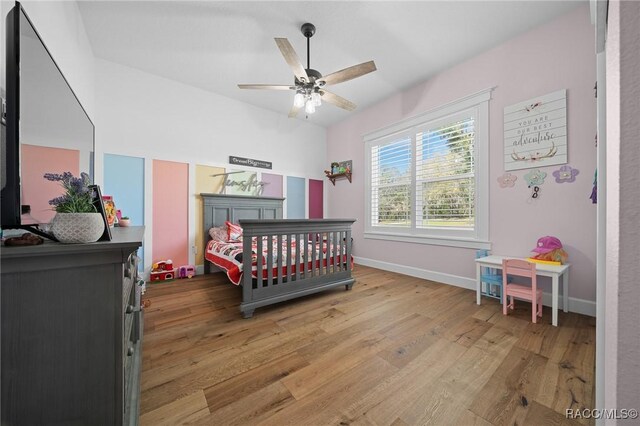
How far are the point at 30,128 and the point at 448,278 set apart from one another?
3.69 m

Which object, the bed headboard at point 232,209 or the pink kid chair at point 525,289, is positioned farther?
the bed headboard at point 232,209

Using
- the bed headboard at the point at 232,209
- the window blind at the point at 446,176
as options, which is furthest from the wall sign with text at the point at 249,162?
the window blind at the point at 446,176

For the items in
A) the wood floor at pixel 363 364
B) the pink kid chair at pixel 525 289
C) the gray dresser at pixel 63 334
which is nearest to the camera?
the gray dresser at pixel 63 334

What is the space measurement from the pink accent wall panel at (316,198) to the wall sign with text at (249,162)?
1.03 m

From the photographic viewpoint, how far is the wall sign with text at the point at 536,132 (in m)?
→ 2.17

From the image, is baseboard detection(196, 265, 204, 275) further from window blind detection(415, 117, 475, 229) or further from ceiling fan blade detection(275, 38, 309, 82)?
window blind detection(415, 117, 475, 229)

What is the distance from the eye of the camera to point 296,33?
236cm

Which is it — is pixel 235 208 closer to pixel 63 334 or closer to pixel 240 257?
pixel 240 257

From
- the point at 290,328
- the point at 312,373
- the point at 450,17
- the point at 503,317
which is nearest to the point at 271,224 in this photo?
the point at 290,328

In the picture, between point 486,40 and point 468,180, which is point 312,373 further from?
point 486,40

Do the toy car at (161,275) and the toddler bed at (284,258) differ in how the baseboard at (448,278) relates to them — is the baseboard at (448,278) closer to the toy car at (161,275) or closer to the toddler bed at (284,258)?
the toddler bed at (284,258)

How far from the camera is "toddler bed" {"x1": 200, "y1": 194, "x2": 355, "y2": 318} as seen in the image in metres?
2.06

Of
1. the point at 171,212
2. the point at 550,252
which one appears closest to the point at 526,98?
the point at 550,252

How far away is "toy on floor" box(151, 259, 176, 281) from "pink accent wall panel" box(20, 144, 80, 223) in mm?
2188
